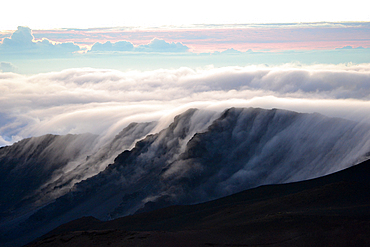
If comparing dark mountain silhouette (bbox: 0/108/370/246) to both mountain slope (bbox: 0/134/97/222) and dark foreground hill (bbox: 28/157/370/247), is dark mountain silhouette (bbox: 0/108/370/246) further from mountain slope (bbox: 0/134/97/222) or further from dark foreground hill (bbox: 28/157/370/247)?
dark foreground hill (bbox: 28/157/370/247)

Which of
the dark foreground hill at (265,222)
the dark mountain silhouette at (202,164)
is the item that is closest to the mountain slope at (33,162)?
the dark mountain silhouette at (202,164)

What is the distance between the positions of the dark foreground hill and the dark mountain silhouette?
17.3 meters

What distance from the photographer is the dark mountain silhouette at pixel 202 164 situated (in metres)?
88.6

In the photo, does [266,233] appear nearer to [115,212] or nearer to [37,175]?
[115,212]

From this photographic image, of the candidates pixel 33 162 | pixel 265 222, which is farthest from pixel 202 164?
pixel 33 162

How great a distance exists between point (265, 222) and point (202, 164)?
198 feet

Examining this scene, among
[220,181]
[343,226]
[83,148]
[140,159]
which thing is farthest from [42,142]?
[343,226]

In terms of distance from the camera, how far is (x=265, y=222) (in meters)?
42.1

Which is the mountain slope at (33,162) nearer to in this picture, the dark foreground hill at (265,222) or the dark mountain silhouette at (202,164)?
the dark mountain silhouette at (202,164)

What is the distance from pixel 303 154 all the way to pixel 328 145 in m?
6.29

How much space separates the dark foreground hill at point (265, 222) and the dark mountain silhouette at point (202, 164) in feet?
56.9

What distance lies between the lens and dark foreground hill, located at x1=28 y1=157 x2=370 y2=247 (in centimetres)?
3591

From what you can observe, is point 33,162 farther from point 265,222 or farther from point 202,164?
point 265,222

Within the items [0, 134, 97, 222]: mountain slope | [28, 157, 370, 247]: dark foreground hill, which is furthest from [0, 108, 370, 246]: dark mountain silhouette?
[28, 157, 370, 247]: dark foreground hill
